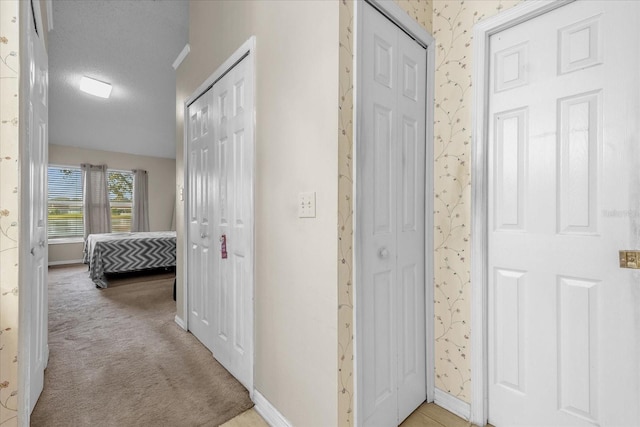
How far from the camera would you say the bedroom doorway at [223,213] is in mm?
1748

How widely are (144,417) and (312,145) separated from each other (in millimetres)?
1679

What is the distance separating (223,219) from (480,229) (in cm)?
160

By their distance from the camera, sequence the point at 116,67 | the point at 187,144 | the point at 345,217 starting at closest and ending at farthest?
the point at 345,217 → the point at 187,144 → the point at 116,67

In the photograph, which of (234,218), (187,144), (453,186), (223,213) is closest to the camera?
(453,186)

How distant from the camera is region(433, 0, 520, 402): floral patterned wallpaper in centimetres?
156

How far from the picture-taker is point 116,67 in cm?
371

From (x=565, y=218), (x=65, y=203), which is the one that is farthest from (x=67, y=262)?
(x=565, y=218)

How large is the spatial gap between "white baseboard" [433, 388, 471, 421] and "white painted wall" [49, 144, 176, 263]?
23.6 ft

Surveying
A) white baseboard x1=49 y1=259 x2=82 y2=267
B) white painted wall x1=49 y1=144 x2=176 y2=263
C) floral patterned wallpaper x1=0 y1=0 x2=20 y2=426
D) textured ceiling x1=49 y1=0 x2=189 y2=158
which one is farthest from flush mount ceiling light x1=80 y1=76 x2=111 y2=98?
white baseboard x1=49 y1=259 x2=82 y2=267

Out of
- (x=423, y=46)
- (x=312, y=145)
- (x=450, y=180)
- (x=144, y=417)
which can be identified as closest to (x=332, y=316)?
(x=312, y=145)

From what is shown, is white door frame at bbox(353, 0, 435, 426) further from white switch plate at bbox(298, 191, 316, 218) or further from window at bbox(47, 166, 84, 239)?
window at bbox(47, 166, 84, 239)

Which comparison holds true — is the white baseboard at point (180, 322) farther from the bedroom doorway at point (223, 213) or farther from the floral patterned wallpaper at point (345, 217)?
the floral patterned wallpaper at point (345, 217)

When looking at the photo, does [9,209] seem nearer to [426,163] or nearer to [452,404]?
[426,163]

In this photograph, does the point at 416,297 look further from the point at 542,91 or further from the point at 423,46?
the point at 423,46
